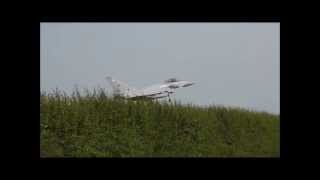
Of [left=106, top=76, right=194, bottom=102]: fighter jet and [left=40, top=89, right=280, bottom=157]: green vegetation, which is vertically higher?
[left=106, top=76, right=194, bottom=102]: fighter jet

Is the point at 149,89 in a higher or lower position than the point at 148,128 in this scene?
higher

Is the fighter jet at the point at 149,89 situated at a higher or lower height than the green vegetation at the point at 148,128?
higher

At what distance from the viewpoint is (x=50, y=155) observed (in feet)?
13.9

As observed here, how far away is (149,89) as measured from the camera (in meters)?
4.64

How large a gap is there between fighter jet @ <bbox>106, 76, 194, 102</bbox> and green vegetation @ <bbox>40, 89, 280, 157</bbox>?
104 mm

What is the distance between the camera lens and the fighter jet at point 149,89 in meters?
4.55

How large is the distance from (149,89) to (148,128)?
393mm

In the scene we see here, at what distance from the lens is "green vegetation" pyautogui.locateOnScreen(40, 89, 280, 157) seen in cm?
451

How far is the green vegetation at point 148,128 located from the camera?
14.8 ft

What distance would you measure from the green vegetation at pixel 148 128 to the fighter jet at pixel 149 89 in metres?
0.10
